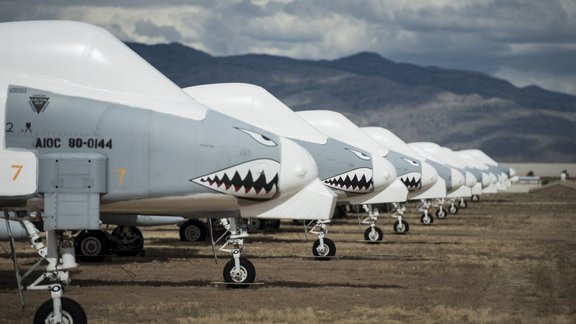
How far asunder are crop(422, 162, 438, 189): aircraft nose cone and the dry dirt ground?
572 cm

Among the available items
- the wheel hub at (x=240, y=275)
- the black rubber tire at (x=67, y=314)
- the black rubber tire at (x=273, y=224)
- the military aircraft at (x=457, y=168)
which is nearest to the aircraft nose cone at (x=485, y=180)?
the military aircraft at (x=457, y=168)

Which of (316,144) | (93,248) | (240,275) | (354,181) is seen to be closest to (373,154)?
(354,181)

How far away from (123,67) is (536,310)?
7.95 meters

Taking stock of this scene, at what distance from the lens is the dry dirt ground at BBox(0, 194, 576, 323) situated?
19.0m

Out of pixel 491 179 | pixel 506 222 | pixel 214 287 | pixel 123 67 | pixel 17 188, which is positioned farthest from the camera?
pixel 491 179

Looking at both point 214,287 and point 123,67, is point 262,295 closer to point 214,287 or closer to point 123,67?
point 214,287

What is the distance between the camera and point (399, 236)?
1868 inches

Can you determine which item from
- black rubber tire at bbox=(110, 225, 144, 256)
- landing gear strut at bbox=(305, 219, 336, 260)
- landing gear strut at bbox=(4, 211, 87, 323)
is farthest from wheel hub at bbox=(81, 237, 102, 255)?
landing gear strut at bbox=(4, 211, 87, 323)

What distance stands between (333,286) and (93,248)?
8.34 metres

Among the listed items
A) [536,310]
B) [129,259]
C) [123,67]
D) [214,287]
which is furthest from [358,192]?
[123,67]

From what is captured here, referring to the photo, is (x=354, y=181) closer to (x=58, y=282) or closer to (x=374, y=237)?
(x=374, y=237)

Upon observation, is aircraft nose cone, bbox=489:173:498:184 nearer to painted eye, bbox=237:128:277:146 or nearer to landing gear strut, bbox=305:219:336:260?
landing gear strut, bbox=305:219:336:260

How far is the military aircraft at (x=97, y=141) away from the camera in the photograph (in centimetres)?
1630

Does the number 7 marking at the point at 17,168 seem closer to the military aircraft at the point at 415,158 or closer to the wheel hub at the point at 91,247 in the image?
the wheel hub at the point at 91,247
